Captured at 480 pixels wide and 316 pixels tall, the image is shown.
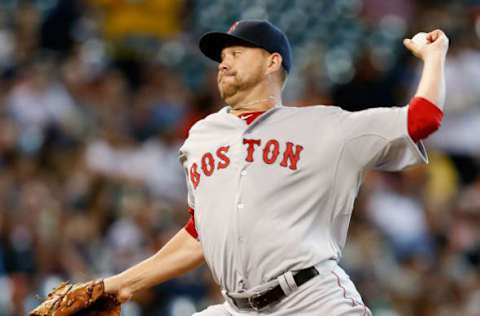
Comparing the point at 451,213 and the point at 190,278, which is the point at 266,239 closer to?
the point at 190,278

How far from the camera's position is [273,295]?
14.1 ft

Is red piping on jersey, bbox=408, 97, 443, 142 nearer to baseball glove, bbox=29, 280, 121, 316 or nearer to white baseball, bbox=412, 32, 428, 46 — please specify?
white baseball, bbox=412, 32, 428, 46

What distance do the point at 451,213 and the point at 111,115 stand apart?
293cm

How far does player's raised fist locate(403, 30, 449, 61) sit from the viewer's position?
165 inches

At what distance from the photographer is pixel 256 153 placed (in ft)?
14.5

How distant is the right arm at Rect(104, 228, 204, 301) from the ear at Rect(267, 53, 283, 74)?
76 cm

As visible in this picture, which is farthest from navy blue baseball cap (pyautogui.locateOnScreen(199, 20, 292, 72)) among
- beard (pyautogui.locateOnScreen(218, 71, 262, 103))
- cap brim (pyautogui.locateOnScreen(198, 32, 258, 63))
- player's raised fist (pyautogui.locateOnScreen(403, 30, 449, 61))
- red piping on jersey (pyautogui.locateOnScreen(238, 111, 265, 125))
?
player's raised fist (pyautogui.locateOnScreen(403, 30, 449, 61))

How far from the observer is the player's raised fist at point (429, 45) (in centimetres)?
418

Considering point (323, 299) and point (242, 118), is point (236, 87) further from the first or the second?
point (323, 299)

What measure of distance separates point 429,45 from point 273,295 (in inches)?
42.7

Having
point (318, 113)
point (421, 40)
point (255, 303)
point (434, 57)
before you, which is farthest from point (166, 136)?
point (434, 57)

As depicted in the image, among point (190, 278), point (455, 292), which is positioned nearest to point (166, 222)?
point (190, 278)

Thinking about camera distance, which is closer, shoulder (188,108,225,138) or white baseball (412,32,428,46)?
white baseball (412,32,428,46)

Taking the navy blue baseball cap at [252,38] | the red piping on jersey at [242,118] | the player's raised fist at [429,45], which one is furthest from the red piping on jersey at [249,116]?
the player's raised fist at [429,45]
